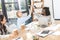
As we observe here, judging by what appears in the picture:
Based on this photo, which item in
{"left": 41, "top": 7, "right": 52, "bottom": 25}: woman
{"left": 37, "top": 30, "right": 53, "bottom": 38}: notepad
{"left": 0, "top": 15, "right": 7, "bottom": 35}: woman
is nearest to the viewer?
{"left": 0, "top": 15, "right": 7, "bottom": 35}: woman

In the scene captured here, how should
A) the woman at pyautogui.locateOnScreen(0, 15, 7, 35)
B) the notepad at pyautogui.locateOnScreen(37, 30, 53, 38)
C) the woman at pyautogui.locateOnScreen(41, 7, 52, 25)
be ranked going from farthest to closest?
1. the woman at pyautogui.locateOnScreen(41, 7, 52, 25)
2. the notepad at pyautogui.locateOnScreen(37, 30, 53, 38)
3. the woman at pyautogui.locateOnScreen(0, 15, 7, 35)

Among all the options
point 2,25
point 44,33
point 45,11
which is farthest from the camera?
point 45,11

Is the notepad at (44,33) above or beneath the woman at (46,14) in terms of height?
beneath

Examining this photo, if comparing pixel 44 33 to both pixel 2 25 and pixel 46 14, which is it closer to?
pixel 46 14

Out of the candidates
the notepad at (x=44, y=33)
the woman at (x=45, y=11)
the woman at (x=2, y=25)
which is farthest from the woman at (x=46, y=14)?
the woman at (x=2, y=25)

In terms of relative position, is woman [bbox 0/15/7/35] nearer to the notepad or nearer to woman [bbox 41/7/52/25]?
the notepad

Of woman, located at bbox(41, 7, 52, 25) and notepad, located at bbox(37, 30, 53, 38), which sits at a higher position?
woman, located at bbox(41, 7, 52, 25)

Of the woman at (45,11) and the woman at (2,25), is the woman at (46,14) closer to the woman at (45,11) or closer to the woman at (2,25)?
the woman at (45,11)

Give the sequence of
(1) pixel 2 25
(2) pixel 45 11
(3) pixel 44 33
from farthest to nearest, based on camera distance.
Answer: (2) pixel 45 11 → (3) pixel 44 33 → (1) pixel 2 25

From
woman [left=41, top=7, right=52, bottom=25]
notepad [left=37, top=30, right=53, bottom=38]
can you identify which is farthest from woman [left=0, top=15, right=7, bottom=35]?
woman [left=41, top=7, right=52, bottom=25]

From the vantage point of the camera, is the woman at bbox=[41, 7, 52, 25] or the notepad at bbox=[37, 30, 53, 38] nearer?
the notepad at bbox=[37, 30, 53, 38]

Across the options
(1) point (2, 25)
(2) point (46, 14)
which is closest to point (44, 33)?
(2) point (46, 14)

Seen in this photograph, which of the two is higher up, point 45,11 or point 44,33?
point 45,11

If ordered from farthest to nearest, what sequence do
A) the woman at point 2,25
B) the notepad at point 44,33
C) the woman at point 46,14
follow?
the woman at point 46,14, the notepad at point 44,33, the woman at point 2,25
